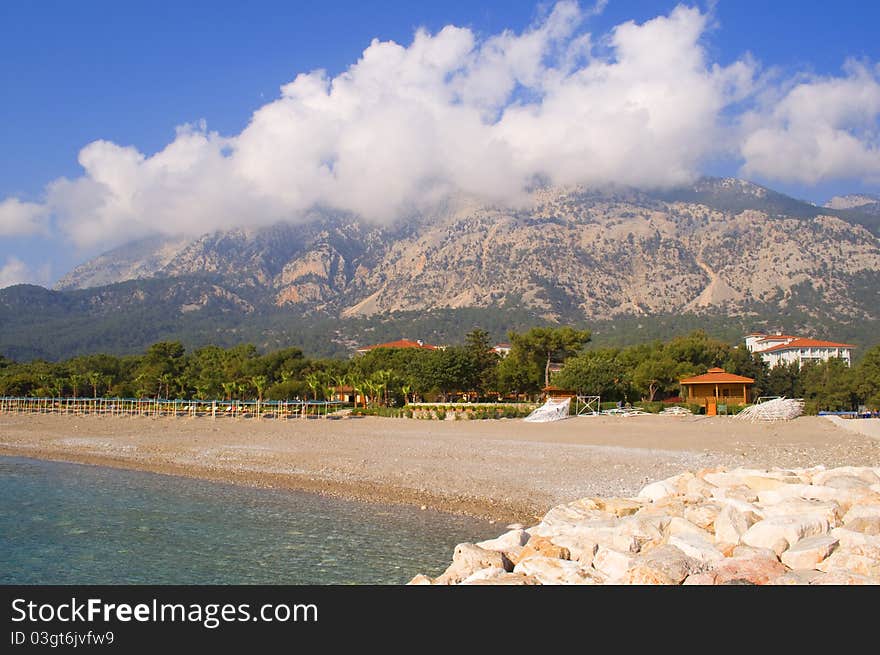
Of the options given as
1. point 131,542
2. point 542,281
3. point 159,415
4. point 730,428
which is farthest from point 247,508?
point 542,281

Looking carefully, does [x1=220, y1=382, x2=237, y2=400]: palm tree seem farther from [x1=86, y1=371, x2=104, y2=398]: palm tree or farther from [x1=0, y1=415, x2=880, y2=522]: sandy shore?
[x1=0, y1=415, x2=880, y2=522]: sandy shore

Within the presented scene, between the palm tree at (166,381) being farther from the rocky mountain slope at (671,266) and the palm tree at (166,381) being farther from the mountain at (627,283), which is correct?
the rocky mountain slope at (671,266)

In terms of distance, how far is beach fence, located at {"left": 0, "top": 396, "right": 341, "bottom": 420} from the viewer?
184 ft

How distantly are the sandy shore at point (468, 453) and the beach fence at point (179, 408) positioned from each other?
12.8m

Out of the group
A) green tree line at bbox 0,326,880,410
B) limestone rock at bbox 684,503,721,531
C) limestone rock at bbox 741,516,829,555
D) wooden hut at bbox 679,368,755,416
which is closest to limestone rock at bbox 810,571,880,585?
limestone rock at bbox 741,516,829,555

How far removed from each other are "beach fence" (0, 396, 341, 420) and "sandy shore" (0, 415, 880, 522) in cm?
1285

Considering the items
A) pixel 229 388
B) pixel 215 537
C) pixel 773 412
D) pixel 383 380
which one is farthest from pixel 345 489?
pixel 229 388

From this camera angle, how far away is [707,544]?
8.05 metres

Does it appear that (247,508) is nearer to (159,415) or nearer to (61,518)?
(61,518)

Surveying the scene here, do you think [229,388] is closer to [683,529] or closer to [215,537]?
[215,537]

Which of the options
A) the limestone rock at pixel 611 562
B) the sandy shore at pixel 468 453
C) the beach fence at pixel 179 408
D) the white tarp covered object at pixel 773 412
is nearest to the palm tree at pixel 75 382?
the beach fence at pixel 179 408

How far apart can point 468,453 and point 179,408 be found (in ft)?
146
